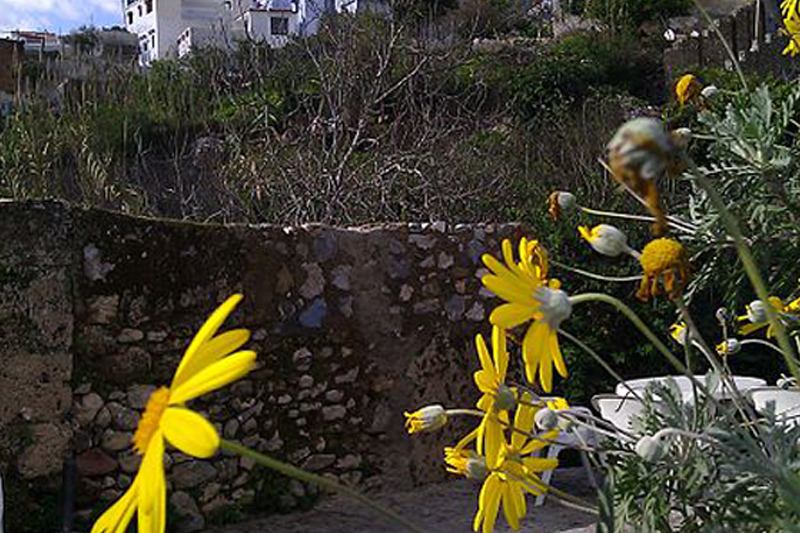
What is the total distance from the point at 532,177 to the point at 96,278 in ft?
13.7

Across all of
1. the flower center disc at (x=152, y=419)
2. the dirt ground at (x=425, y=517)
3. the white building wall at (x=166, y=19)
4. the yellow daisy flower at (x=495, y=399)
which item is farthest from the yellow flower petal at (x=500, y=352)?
the white building wall at (x=166, y=19)

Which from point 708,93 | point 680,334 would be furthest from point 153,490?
point 708,93

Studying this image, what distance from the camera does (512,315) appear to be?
0.91 meters

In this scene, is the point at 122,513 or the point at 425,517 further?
the point at 425,517

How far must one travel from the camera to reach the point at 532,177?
295 inches

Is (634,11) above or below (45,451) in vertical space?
above

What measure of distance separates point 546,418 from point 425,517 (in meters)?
3.37

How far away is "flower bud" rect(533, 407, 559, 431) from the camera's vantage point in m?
1.14

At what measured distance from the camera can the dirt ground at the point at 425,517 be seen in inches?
165

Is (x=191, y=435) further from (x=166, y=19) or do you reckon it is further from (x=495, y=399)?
(x=166, y=19)

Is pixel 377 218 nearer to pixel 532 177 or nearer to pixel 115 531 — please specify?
pixel 532 177

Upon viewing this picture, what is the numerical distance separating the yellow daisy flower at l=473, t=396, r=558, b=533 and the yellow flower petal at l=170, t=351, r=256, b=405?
1.67 ft

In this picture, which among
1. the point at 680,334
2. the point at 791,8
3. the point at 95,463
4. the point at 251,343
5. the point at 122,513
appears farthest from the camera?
the point at 251,343

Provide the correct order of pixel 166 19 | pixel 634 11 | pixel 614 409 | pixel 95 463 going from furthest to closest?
pixel 166 19, pixel 634 11, pixel 95 463, pixel 614 409
